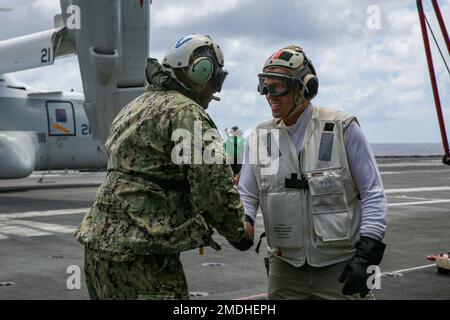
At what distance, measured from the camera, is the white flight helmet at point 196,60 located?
3467 millimetres

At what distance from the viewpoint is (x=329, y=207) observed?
3625 millimetres

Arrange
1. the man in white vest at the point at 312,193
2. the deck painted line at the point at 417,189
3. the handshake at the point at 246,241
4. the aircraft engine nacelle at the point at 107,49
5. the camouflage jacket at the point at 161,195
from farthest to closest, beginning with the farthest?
the deck painted line at the point at 417,189, the aircraft engine nacelle at the point at 107,49, the man in white vest at the point at 312,193, the handshake at the point at 246,241, the camouflage jacket at the point at 161,195

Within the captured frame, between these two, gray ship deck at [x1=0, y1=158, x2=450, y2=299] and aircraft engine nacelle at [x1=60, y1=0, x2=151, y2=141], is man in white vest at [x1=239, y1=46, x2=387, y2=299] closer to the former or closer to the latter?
gray ship deck at [x1=0, y1=158, x2=450, y2=299]

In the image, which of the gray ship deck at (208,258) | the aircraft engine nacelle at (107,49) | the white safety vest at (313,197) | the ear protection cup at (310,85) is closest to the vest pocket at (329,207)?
the white safety vest at (313,197)

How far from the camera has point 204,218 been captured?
10.7 feet

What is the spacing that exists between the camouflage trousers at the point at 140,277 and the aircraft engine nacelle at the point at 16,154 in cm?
1843

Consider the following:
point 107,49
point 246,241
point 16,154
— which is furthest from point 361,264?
point 16,154

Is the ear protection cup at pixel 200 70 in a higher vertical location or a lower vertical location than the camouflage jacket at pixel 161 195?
higher

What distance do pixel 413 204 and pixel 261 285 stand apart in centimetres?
1077

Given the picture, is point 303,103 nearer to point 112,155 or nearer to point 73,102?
point 112,155

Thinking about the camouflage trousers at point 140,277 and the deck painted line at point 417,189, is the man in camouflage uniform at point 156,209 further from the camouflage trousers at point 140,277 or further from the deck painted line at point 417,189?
the deck painted line at point 417,189

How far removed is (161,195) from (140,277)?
0.41 meters
